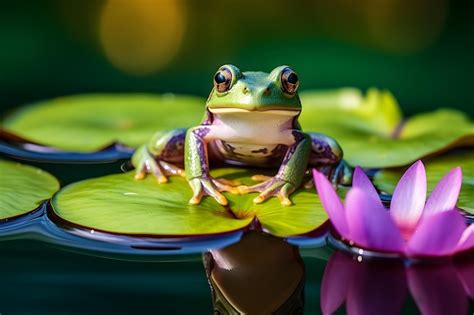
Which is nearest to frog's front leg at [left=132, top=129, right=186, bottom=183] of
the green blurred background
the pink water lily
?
the pink water lily

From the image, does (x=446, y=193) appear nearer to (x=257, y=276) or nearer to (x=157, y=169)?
(x=257, y=276)

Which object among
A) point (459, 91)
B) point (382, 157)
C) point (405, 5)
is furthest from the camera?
point (405, 5)

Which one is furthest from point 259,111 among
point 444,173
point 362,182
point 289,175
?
point 444,173

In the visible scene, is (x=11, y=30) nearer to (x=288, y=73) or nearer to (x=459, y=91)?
(x=459, y=91)

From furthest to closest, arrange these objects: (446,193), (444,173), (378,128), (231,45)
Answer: (231,45)
(378,128)
(444,173)
(446,193)

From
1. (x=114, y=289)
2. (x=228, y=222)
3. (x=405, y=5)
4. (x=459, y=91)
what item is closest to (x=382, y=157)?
(x=228, y=222)

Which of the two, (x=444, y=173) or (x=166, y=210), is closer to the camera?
(x=166, y=210)
